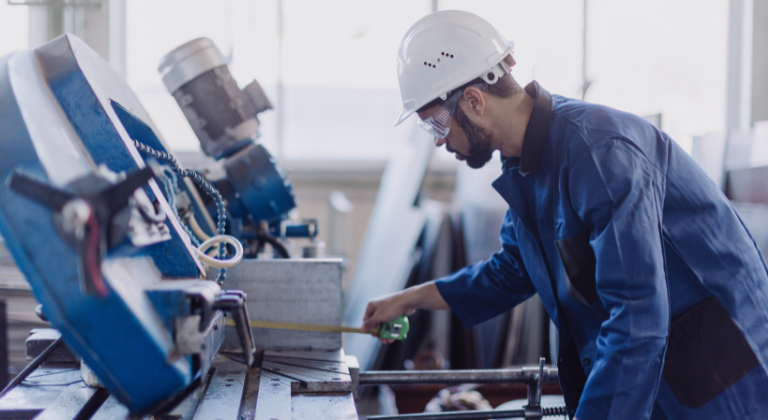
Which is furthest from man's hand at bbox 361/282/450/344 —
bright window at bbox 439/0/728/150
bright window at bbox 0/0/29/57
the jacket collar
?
bright window at bbox 439/0/728/150

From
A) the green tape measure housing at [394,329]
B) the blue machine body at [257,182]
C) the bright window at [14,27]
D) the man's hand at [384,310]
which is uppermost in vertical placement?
the bright window at [14,27]

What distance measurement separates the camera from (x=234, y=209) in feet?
4.68

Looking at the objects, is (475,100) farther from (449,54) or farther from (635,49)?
(635,49)

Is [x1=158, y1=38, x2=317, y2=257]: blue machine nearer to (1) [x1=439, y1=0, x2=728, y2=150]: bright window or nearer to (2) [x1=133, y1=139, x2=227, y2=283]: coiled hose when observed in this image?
(2) [x1=133, y1=139, x2=227, y2=283]: coiled hose

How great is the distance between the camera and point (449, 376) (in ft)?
3.68

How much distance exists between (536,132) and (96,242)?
81 centimetres

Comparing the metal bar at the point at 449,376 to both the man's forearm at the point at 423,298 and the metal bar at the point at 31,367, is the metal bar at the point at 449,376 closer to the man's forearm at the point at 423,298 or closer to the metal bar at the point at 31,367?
the man's forearm at the point at 423,298

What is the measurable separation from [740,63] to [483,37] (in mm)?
3543

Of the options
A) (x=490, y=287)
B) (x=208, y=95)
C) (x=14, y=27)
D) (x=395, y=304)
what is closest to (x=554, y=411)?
(x=490, y=287)

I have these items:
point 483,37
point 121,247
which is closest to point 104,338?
point 121,247

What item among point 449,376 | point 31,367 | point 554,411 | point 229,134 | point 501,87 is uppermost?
point 501,87

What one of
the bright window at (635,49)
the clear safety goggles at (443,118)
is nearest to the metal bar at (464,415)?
the clear safety goggles at (443,118)

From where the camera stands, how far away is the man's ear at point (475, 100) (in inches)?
42.6

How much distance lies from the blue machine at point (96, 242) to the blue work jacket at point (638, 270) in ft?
1.88
